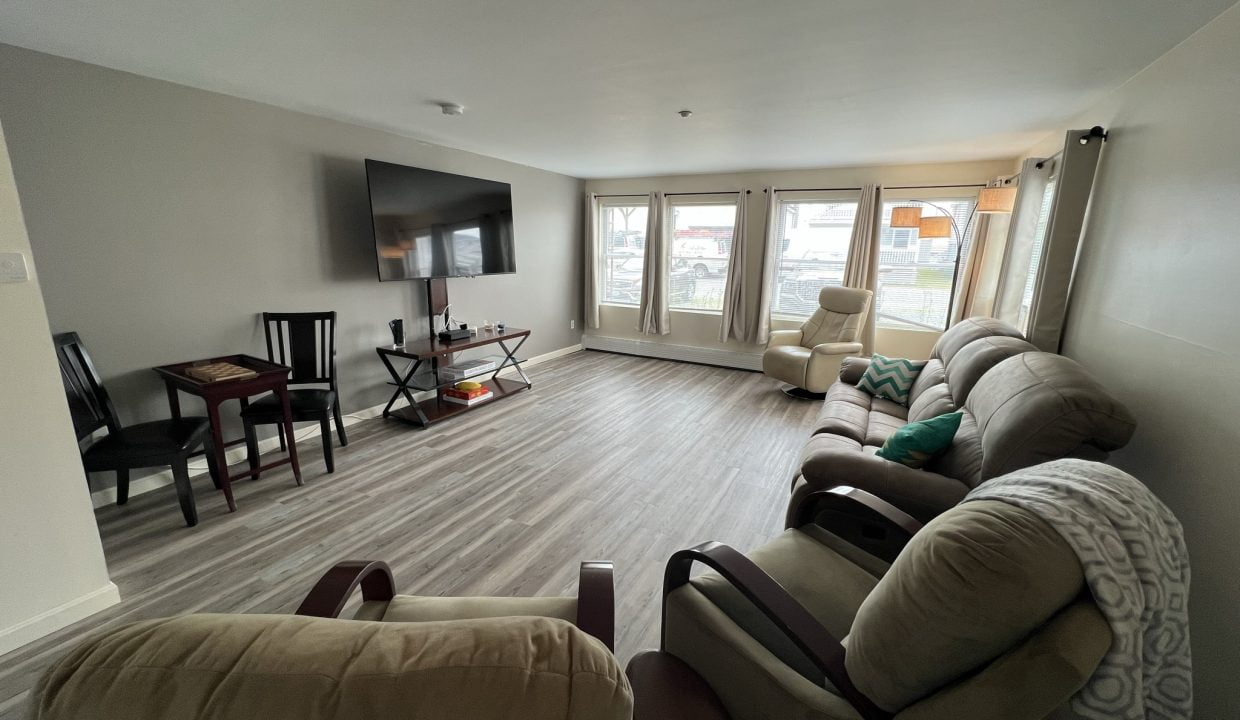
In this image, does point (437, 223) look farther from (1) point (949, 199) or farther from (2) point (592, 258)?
(1) point (949, 199)

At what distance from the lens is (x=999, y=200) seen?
3.66 metres

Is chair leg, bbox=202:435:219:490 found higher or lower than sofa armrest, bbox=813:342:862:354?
lower

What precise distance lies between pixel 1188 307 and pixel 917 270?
11.9 ft

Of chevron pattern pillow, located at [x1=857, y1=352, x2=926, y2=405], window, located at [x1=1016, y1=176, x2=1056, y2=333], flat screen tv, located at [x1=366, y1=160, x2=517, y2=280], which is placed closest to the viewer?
window, located at [x1=1016, y1=176, x2=1056, y2=333]

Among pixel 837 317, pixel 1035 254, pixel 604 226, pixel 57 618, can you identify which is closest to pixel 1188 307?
pixel 1035 254

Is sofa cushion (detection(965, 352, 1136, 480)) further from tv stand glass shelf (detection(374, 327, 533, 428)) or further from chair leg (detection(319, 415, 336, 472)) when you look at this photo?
tv stand glass shelf (detection(374, 327, 533, 428))

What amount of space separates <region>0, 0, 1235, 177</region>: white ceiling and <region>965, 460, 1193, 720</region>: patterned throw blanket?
1.70m

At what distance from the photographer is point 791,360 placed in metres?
4.60

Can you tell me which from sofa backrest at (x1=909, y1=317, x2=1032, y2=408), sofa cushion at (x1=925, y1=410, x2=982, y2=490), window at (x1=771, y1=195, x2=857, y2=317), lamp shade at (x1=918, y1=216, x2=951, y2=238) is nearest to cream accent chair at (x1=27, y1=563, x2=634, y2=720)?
sofa cushion at (x1=925, y1=410, x2=982, y2=490)

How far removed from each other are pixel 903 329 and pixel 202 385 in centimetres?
577

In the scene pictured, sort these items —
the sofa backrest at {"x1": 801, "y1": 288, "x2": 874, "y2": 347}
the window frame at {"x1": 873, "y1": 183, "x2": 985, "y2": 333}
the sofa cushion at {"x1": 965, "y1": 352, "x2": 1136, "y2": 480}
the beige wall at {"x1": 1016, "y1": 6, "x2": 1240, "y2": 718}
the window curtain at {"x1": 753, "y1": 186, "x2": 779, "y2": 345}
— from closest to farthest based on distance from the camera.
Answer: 1. the beige wall at {"x1": 1016, "y1": 6, "x2": 1240, "y2": 718}
2. the sofa cushion at {"x1": 965, "y1": 352, "x2": 1136, "y2": 480}
3. the window frame at {"x1": 873, "y1": 183, "x2": 985, "y2": 333}
4. the sofa backrest at {"x1": 801, "y1": 288, "x2": 874, "y2": 347}
5. the window curtain at {"x1": 753, "y1": 186, "x2": 779, "y2": 345}

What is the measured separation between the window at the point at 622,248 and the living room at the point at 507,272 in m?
1.74

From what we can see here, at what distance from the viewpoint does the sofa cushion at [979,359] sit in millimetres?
2318

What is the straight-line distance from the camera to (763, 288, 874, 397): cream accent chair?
448 cm
